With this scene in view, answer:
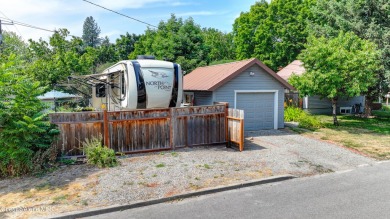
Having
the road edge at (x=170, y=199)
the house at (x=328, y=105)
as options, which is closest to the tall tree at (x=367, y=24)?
the house at (x=328, y=105)

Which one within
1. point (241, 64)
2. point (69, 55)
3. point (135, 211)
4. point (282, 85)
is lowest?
point (135, 211)

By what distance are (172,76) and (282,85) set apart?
21.6 ft

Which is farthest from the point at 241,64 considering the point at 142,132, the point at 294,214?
the point at 294,214

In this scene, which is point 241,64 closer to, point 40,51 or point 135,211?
point 135,211

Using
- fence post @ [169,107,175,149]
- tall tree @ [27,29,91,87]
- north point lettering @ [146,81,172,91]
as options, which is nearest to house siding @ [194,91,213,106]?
north point lettering @ [146,81,172,91]

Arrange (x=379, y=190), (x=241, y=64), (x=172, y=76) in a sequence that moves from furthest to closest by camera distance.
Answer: (x=241, y=64), (x=172, y=76), (x=379, y=190)

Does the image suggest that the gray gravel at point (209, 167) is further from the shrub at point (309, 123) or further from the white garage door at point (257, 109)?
the shrub at point (309, 123)

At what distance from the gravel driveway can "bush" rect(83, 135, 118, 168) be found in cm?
29

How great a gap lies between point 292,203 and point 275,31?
1284 inches

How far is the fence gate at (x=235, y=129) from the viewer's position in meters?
10.5

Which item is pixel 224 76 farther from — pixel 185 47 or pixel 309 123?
pixel 185 47

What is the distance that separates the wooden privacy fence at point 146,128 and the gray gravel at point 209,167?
434 mm

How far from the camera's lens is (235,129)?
35.6 ft

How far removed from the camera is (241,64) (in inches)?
574
